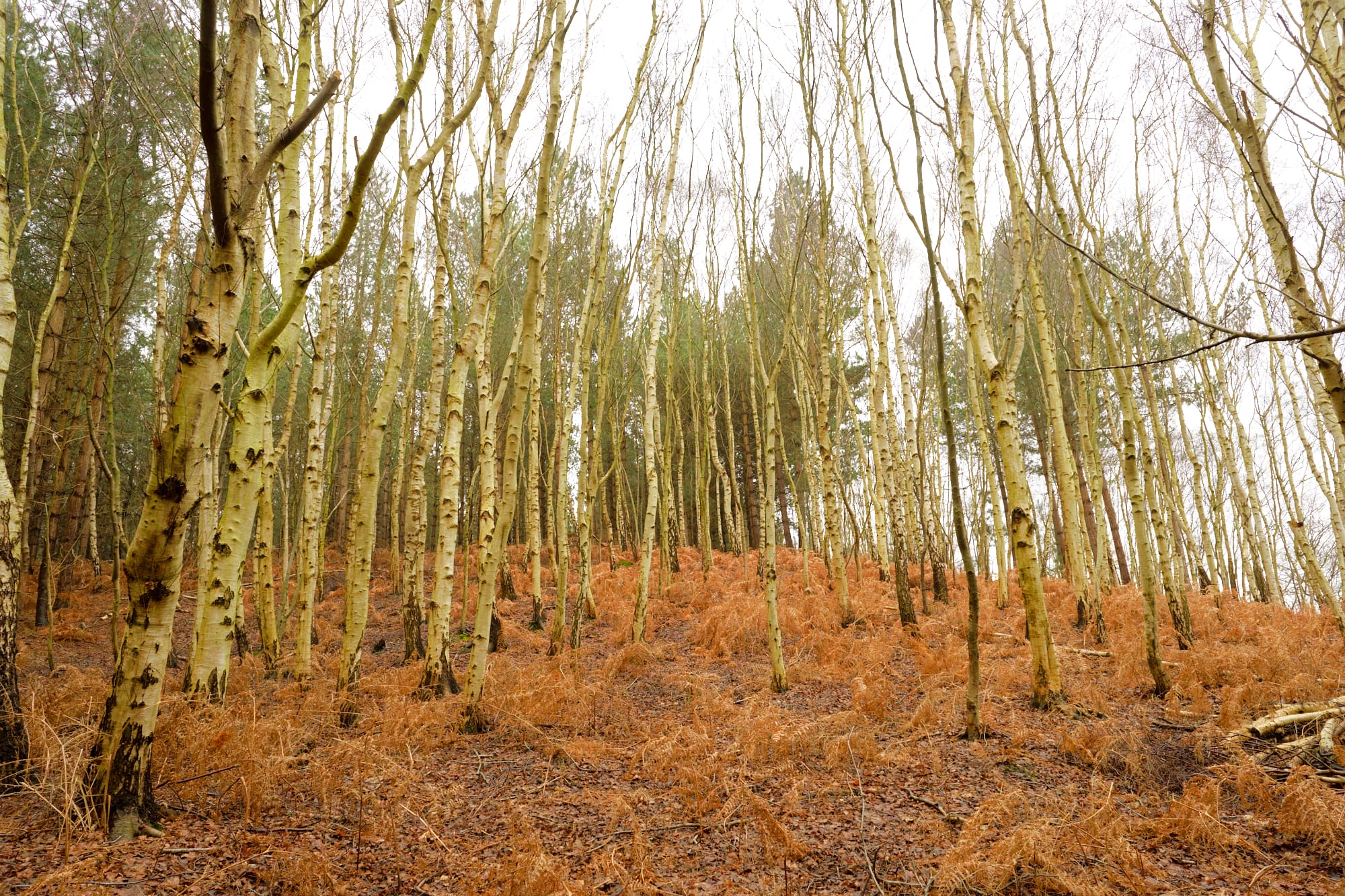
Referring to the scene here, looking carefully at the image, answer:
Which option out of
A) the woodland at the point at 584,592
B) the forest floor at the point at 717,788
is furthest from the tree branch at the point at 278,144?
the forest floor at the point at 717,788

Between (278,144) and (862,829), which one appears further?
(862,829)

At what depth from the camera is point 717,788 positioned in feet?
11.8

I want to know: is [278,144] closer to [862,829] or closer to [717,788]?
[717,788]

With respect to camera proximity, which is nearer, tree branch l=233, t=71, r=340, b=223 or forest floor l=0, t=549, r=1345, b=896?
tree branch l=233, t=71, r=340, b=223

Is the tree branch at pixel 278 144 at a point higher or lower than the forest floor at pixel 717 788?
higher

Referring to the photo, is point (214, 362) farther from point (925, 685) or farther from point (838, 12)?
point (838, 12)

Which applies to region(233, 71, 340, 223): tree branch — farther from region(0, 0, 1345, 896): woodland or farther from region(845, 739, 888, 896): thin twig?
region(845, 739, 888, 896): thin twig

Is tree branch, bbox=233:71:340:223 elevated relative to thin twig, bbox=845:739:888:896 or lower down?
elevated

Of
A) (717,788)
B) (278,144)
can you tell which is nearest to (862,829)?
(717,788)

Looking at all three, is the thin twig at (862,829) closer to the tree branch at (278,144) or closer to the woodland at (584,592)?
the woodland at (584,592)

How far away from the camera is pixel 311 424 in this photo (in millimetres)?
6211

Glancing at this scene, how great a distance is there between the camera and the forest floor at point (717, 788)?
2645 millimetres

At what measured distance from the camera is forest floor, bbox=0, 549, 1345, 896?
8.68 feet

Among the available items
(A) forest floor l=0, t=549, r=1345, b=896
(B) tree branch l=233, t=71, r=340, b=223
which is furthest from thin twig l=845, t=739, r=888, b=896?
(B) tree branch l=233, t=71, r=340, b=223
